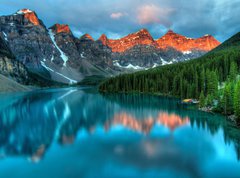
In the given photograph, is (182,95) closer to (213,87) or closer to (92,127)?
(213,87)

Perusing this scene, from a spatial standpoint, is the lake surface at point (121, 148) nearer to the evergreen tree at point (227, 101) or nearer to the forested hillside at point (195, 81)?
the evergreen tree at point (227, 101)

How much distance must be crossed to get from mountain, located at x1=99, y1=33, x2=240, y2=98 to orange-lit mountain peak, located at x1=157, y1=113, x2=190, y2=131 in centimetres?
1710

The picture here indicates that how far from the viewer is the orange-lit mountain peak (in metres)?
47.9

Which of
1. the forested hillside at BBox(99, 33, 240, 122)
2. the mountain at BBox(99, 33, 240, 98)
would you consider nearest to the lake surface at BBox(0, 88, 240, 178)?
the forested hillside at BBox(99, 33, 240, 122)

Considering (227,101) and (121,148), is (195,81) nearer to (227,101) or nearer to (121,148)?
(227,101)

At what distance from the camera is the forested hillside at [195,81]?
7406 centimetres

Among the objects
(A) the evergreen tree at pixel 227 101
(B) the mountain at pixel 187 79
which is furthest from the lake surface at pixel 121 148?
(B) the mountain at pixel 187 79

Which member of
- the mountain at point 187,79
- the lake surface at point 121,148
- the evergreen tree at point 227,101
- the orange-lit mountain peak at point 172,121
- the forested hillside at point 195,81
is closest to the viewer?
the lake surface at point 121,148

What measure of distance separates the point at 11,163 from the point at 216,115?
144 feet

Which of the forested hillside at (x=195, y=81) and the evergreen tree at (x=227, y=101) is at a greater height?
the forested hillside at (x=195, y=81)

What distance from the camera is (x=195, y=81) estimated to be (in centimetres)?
9438

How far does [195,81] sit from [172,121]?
158 ft

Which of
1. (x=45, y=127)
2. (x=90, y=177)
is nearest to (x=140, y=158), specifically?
(x=90, y=177)

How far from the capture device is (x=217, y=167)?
25.5 m
